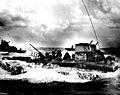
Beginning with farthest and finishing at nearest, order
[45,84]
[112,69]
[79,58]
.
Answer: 1. [79,58]
2. [112,69]
3. [45,84]

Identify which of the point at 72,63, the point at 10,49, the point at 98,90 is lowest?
the point at 98,90

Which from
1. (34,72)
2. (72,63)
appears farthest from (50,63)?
(34,72)

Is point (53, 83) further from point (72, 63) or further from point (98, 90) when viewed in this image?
point (72, 63)

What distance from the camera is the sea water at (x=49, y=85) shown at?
18.3 m

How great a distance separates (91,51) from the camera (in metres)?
37.2

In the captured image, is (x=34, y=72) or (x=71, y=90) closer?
(x=71, y=90)

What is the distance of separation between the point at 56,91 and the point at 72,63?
15.0 meters

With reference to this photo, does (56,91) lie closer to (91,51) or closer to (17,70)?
(17,70)

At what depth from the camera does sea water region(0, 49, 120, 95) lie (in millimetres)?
18281

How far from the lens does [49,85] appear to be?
69.2 feet

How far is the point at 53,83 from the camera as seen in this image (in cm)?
2212

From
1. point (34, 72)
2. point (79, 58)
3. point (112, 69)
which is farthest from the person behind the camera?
point (79, 58)

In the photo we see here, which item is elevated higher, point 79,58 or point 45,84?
point 79,58

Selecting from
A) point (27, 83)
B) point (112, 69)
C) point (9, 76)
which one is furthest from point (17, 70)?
point (112, 69)
